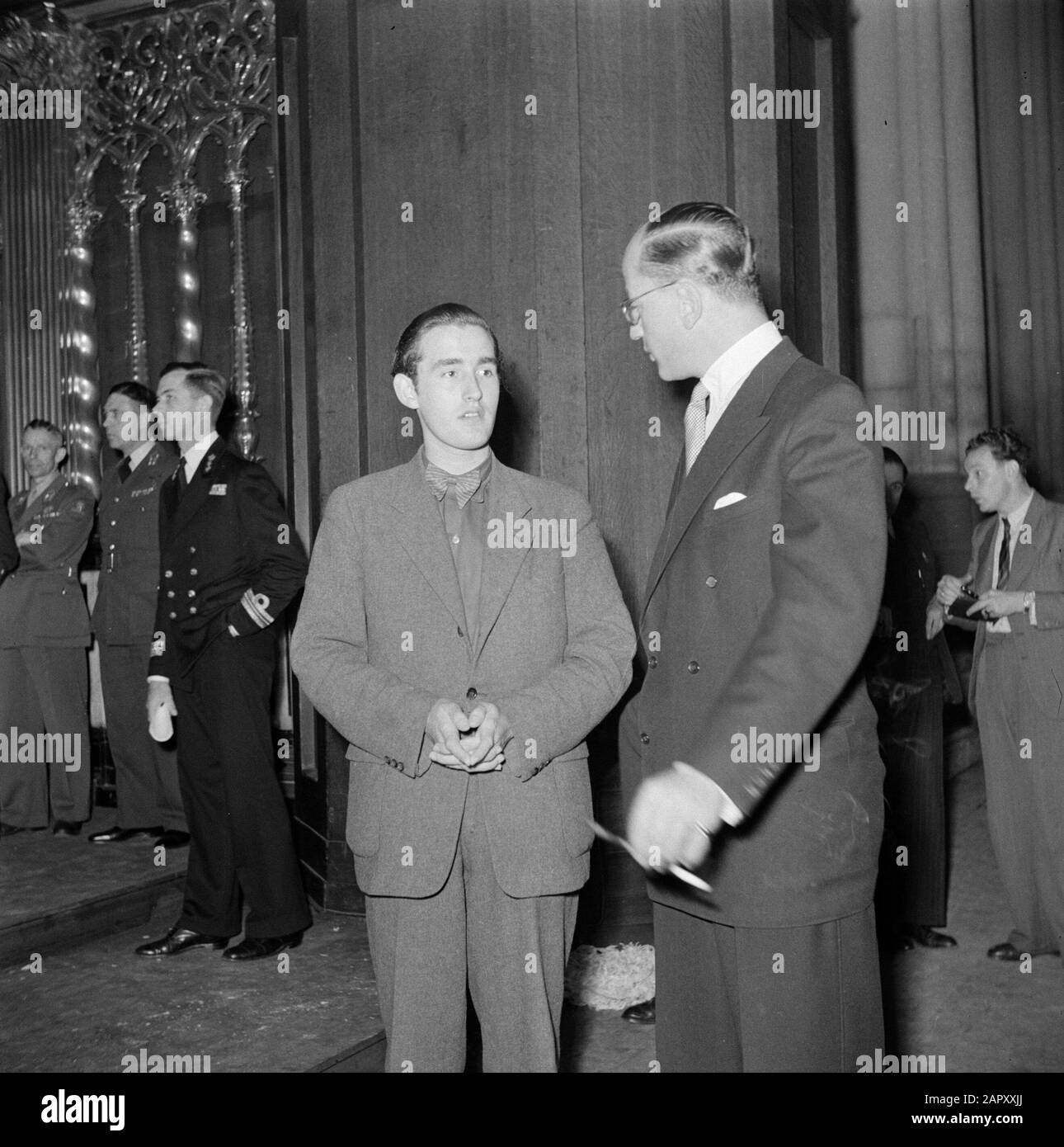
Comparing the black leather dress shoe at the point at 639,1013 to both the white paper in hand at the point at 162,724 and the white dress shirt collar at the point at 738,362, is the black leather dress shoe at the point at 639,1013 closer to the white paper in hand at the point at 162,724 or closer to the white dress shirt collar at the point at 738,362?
the white paper in hand at the point at 162,724

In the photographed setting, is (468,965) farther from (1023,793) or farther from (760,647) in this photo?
(1023,793)

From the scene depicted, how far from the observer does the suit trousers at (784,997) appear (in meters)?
1.72

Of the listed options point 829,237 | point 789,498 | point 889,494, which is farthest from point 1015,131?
point 789,498

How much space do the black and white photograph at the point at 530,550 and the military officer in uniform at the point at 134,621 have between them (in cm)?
2

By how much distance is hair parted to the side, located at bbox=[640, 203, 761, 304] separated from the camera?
5.81 ft

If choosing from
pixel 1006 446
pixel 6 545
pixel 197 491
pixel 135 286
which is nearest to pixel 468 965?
pixel 197 491

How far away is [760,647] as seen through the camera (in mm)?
1547

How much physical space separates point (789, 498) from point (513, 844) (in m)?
0.86

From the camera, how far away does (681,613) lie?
1.82 meters

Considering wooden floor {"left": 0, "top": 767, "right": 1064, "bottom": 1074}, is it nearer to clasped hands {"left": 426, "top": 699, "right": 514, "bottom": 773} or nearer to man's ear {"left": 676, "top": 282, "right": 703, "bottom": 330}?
clasped hands {"left": 426, "top": 699, "right": 514, "bottom": 773}

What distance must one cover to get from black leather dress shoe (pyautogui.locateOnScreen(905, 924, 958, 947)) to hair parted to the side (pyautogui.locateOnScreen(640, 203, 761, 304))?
10.2ft

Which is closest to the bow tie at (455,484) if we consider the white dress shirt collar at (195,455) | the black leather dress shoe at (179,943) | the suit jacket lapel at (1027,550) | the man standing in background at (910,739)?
the white dress shirt collar at (195,455)

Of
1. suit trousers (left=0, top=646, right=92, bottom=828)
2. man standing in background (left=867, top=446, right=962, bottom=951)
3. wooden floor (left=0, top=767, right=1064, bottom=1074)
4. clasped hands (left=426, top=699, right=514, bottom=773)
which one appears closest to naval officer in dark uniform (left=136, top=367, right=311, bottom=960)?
wooden floor (left=0, top=767, right=1064, bottom=1074)
